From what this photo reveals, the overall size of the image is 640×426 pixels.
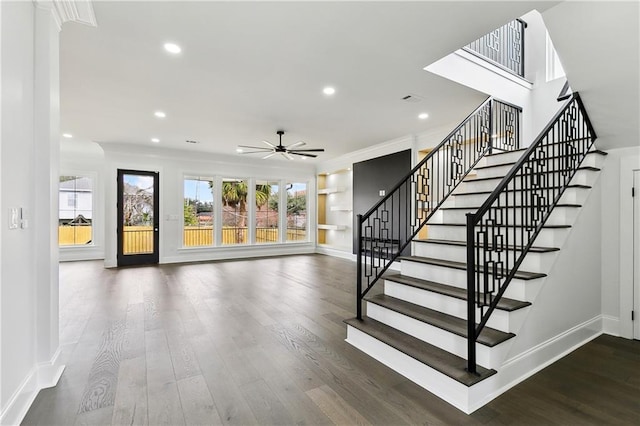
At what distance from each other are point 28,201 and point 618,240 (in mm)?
5269

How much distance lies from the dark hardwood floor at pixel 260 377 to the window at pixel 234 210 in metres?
4.43

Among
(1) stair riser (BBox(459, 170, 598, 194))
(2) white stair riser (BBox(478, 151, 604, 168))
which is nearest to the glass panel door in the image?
(1) stair riser (BBox(459, 170, 598, 194))

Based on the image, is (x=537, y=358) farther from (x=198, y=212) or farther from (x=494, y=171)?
(x=198, y=212)

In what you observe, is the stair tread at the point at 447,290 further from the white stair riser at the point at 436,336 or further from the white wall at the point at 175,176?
the white wall at the point at 175,176

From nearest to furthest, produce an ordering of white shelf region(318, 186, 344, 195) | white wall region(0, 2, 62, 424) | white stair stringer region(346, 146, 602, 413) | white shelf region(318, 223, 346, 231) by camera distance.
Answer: white wall region(0, 2, 62, 424), white stair stringer region(346, 146, 602, 413), white shelf region(318, 223, 346, 231), white shelf region(318, 186, 344, 195)

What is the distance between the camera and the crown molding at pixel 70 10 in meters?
2.17

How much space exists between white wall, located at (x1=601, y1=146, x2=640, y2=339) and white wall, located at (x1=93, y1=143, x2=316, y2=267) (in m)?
7.35

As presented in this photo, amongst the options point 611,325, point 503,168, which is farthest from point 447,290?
point 503,168

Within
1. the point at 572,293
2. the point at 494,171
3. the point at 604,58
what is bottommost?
the point at 572,293

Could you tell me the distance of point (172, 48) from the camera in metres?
3.03

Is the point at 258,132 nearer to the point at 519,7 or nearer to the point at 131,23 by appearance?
the point at 131,23

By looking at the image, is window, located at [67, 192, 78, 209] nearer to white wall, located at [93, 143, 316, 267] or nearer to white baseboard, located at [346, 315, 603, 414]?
white wall, located at [93, 143, 316, 267]

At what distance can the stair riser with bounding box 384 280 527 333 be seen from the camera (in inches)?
88.4

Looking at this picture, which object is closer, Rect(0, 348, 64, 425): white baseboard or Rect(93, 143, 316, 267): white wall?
Rect(0, 348, 64, 425): white baseboard
